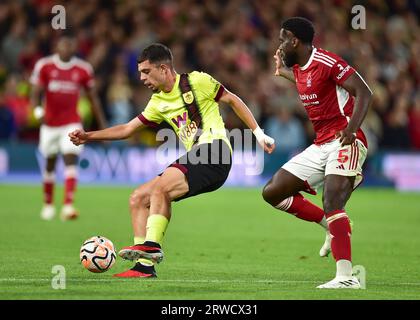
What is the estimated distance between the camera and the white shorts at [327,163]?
852 centimetres

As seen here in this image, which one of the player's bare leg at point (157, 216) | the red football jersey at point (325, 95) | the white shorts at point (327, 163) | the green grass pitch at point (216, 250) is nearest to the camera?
the green grass pitch at point (216, 250)

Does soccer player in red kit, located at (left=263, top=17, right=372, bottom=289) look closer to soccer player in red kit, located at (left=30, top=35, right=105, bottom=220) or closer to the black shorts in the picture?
the black shorts

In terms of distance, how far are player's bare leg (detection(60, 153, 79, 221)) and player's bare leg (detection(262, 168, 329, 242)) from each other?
18.2 ft

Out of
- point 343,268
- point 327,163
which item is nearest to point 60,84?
point 327,163

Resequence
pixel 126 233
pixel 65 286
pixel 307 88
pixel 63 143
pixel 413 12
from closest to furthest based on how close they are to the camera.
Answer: pixel 65 286 → pixel 307 88 → pixel 126 233 → pixel 63 143 → pixel 413 12

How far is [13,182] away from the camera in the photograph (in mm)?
20641

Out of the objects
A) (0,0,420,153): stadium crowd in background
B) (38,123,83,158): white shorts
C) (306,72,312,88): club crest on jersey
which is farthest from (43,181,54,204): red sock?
(306,72,312,88): club crest on jersey

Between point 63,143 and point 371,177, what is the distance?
9.45 m

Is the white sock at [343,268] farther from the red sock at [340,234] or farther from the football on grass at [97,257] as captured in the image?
the football on grass at [97,257]

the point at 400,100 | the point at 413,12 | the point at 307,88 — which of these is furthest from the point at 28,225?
the point at 413,12

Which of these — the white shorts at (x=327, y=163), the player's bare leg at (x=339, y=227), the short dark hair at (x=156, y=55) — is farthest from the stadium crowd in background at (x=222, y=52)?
the player's bare leg at (x=339, y=227)

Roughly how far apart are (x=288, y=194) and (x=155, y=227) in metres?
1.53

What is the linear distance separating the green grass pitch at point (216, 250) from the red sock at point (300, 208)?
20.9 inches

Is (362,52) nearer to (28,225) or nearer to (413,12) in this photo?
(413,12)
